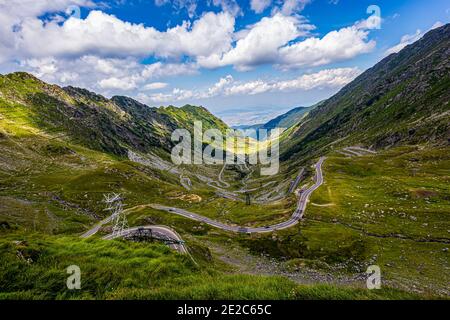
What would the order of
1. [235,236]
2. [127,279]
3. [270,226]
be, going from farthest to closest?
1. [270,226]
2. [235,236]
3. [127,279]

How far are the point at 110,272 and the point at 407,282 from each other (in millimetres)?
64157

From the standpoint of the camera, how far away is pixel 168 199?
6718 inches

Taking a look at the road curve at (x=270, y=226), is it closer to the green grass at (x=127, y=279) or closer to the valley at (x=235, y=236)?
the valley at (x=235, y=236)

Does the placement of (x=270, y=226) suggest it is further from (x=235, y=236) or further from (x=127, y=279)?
(x=127, y=279)

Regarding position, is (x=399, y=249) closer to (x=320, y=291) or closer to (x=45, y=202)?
(x=320, y=291)

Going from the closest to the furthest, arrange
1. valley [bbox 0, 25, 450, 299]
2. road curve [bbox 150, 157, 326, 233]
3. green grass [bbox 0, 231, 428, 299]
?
green grass [bbox 0, 231, 428, 299]
valley [bbox 0, 25, 450, 299]
road curve [bbox 150, 157, 326, 233]

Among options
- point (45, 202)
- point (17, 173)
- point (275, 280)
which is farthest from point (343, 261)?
point (17, 173)

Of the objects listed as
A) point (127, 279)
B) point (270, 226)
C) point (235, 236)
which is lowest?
→ point (235, 236)

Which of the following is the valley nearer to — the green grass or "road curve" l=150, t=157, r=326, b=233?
the green grass

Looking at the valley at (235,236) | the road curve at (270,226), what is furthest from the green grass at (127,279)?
the road curve at (270,226)

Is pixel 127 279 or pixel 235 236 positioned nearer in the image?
pixel 127 279

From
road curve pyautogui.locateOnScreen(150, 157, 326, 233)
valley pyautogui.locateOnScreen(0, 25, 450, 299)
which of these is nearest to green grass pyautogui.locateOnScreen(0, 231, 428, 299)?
valley pyautogui.locateOnScreen(0, 25, 450, 299)

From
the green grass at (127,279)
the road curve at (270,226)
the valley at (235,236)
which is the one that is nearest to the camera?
the green grass at (127,279)

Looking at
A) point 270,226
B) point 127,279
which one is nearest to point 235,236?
point 270,226
